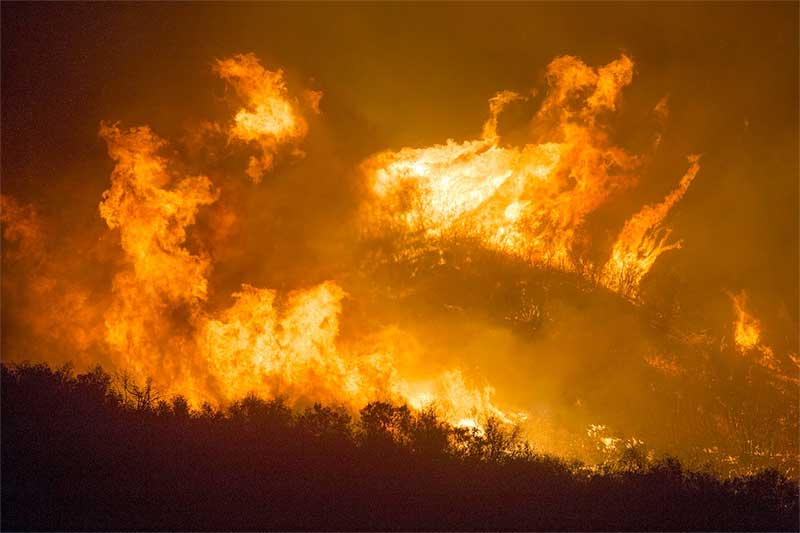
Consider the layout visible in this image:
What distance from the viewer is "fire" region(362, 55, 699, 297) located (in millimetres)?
15570

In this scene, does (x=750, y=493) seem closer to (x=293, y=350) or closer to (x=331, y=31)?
(x=293, y=350)

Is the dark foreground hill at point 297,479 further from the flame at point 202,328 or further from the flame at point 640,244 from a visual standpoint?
the flame at point 640,244

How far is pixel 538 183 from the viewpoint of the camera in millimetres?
15711

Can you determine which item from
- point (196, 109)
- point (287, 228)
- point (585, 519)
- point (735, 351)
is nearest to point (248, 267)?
point (287, 228)

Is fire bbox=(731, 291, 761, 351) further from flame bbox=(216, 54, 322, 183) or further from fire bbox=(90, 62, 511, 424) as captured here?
flame bbox=(216, 54, 322, 183)

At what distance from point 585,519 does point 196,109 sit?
12.5m

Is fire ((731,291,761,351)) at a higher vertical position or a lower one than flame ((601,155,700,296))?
lower

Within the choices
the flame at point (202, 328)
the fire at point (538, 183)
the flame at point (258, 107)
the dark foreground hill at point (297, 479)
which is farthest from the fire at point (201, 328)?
the fire at point (538, 183)

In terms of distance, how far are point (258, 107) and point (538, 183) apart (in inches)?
293

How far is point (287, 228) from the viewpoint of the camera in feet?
48.0

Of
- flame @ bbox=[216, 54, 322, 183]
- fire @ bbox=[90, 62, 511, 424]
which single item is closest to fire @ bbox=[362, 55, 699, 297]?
flame @ bbox=[216, 54, 322, 183]

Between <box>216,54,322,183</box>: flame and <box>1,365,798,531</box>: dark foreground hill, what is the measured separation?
756cm

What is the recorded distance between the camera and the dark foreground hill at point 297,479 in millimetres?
5461

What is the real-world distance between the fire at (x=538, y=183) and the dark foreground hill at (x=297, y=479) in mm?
7910
